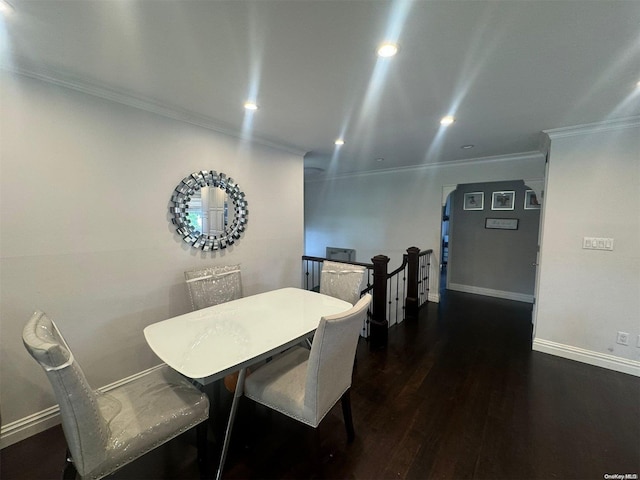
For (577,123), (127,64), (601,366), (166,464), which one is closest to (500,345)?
(601,366)

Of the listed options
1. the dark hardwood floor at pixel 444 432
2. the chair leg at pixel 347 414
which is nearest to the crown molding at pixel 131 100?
the dark hardwood floor at pixel 444 432

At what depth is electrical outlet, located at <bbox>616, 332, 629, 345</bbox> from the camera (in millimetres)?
2536

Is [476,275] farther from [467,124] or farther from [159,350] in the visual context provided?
[159,350]

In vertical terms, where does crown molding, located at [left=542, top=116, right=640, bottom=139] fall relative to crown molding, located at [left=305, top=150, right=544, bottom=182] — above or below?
below

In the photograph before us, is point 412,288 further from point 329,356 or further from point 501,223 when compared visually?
point 329,356

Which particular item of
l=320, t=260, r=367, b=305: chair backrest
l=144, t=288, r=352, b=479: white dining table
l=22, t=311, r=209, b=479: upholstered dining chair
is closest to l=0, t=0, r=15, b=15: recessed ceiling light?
l=22, t=311, r=209, b=479: upholstered dining chair

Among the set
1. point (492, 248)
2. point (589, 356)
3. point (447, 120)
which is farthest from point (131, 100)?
point (492, 248)

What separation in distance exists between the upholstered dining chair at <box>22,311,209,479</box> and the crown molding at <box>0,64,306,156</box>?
1577 millimetres

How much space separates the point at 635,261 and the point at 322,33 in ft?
11.1

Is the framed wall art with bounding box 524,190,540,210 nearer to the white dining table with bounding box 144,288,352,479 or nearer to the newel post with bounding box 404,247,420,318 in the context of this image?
the newel post with bounding box 404,247,420,318

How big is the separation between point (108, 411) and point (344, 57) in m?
2.30

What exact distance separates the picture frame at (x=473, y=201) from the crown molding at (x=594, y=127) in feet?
8.14

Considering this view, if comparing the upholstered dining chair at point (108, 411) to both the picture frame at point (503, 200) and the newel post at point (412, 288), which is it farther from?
the picture frame at point (503, 200)

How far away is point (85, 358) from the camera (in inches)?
78.7
